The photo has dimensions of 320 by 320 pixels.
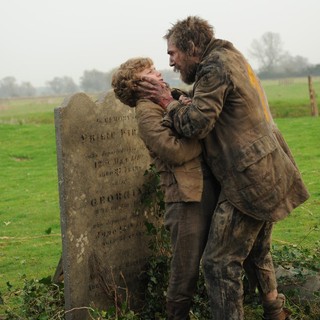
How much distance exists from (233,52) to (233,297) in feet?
5.84

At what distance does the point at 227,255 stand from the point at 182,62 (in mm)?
1431

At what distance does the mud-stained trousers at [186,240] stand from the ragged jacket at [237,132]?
0.31 meters

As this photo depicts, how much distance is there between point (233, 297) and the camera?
4.79 m

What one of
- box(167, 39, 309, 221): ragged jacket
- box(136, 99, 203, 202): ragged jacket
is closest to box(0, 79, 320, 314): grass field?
box(136, 99, 203, 202): ragged jacket

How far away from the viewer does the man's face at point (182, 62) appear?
15.3ft

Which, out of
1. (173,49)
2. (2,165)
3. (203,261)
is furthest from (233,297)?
(2,165)

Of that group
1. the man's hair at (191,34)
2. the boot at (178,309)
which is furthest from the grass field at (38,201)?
the man's hair at (191,34)

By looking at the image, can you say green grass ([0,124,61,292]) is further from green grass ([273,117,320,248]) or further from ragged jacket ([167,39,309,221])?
green grass ([273,117,320,248])

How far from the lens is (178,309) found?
16.7ft

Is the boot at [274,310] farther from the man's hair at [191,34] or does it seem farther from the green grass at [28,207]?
the green grass at [28,207]

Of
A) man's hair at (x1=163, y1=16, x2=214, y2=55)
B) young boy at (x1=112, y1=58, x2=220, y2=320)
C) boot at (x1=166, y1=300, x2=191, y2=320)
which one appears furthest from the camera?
boot at (x1=166, y1=300, x2=191, y2=320)

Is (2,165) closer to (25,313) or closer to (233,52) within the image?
(25,313)

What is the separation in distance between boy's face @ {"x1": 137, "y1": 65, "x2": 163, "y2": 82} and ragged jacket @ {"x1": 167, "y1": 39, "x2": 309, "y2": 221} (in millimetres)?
390

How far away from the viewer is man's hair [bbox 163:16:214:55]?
15.2 feet
